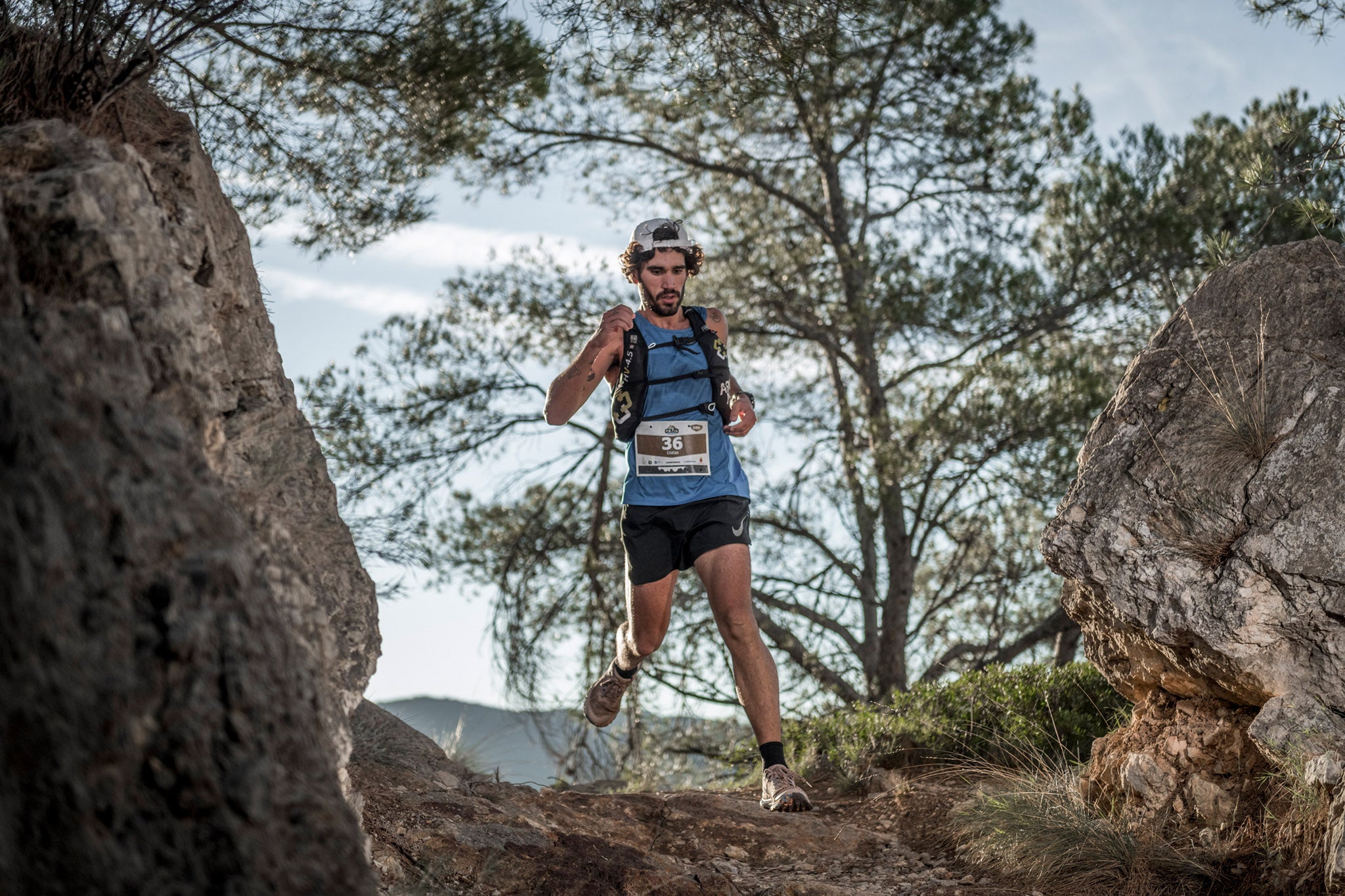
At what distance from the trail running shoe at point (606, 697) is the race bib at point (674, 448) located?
1.15 metres

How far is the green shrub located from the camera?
5.76 m

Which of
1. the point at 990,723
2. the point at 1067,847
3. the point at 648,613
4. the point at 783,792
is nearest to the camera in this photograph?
the point at 1067,847

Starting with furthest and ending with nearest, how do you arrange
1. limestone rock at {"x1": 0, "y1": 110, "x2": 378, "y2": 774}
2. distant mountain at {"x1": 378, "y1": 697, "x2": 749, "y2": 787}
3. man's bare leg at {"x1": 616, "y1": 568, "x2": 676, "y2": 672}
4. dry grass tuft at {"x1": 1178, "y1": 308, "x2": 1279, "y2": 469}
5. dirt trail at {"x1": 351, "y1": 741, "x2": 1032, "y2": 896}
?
distant mountain at {"x1": 378, "y1": 697, "x2": 749, "y2": 787} → man's bare leg at {"x1": 616, "y1": 568, "x2": 676, "y2": 672} → dry grass tuft at {"x1": 1178, "y1": 308, "x2": 1279, "y2": 469} → dirt trail at {"x1": 351, "y1": 741, "x2": 1032, "y2": 896} → limestone rock at {"x1": 0, "y1": 110, "x2": 378, "y2": 774}

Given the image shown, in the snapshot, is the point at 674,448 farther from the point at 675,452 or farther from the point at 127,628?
the point at 127,628

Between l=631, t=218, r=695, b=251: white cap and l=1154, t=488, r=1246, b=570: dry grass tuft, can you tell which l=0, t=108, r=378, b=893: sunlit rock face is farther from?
l=1154, t=488, r=1246, b=570: dry grass tuft

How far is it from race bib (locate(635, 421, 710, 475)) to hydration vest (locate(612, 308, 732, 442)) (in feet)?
0.16

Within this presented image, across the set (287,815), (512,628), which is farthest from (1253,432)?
(512,628)

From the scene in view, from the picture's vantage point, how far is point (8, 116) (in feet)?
10.4

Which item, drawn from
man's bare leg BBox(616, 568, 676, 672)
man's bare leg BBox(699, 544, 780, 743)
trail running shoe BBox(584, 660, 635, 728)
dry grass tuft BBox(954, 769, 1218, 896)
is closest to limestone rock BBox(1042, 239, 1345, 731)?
dry grass tuft BBox(954, 769, 1218, 896)

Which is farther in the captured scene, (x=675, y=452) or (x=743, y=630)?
(x=675, y=452)

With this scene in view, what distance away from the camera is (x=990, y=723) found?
6004 millimetres

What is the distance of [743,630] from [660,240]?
1755mm

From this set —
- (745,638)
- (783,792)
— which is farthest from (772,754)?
(745,638)

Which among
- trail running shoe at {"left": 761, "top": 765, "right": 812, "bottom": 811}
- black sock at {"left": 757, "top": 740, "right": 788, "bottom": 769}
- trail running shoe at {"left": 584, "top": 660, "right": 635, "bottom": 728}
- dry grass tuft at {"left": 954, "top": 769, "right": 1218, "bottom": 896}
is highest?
trail running shoe at {"left": 584, "top": 660, "right": 635, "bottom": 728}
